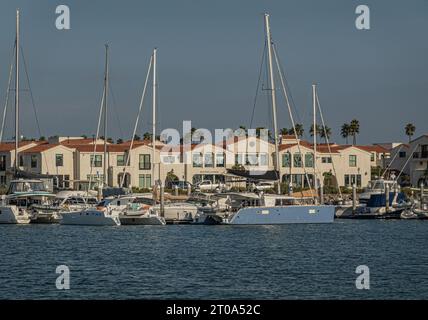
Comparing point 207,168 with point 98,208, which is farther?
point 207,168

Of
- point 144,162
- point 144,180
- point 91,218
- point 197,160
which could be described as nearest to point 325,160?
point 197,160

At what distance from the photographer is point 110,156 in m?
104

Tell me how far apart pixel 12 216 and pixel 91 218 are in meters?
6.87

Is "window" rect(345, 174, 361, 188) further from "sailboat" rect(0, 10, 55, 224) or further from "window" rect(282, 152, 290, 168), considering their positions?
"sailboat" rect(0, 10, 55, 224)

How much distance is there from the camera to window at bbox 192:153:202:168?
105m

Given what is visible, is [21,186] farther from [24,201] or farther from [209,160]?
[209,160]

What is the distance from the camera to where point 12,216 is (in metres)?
68.9

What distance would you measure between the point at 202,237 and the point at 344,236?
9155 mm

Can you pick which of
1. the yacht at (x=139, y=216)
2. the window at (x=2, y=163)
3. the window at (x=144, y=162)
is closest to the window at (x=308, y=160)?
the window at (x=144, y=162)

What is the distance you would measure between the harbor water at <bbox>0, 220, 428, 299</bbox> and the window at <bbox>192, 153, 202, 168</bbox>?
39.0 metres

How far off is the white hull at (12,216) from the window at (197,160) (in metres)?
37.6

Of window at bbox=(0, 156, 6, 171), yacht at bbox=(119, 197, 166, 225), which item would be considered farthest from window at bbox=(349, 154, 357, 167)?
yacht at bbox=(119, 197, 166, 225)
